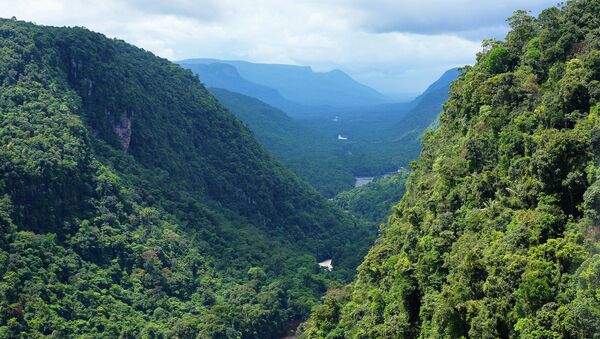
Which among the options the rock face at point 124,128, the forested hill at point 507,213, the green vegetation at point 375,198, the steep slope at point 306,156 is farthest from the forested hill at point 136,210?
the steep slope at point 306,156

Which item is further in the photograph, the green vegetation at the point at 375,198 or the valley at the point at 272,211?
the green vegetation at the point at 375,198

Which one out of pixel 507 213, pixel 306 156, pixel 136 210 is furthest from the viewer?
pixel 306 156

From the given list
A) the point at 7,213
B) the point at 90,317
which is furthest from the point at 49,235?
the point at 90,317

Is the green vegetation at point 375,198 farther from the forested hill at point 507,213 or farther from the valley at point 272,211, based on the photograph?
the forested hill at point 507,213

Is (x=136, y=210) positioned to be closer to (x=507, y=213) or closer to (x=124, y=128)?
(x=124, y=128)

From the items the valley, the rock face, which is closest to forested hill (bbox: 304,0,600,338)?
the valley

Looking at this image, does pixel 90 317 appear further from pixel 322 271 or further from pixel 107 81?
pixel 107 81

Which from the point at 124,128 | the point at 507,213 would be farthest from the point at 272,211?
the point at 507,213
